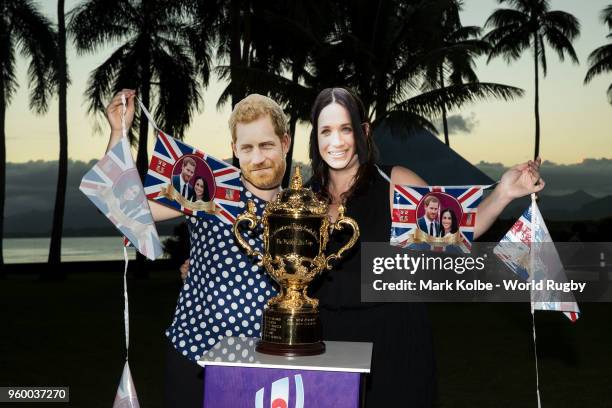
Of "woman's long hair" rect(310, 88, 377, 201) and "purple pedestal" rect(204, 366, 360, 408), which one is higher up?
"woman's long hair" rect(310, 88, 377, 201)

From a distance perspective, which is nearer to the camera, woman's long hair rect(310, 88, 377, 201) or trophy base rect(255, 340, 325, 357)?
trophy base rect(255, 340, 325, 357)

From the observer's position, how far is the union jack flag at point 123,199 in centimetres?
310

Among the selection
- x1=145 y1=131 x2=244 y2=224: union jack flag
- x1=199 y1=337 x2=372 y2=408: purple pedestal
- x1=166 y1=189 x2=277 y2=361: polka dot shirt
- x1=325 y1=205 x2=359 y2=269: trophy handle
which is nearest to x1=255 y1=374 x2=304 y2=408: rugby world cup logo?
x1=199 y1=337 x2=372 y2=408: purple pedestal

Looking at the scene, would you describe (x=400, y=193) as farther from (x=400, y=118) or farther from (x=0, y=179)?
(x=0, y=179)

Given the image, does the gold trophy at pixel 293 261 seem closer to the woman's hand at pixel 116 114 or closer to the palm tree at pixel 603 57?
the woman's hand at pixel 116 114

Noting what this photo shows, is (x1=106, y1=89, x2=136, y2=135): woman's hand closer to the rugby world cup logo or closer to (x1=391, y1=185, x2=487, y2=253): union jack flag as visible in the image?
(x1=391, y1=185, x2=487, y2=253): union jack flag

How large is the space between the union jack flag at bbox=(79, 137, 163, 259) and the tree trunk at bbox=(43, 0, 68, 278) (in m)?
19.3

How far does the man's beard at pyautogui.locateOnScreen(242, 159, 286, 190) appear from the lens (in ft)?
10.1

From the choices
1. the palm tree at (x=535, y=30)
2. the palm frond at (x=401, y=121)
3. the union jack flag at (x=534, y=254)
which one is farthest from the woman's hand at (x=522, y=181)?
the palm tree at (x=535, y=30)

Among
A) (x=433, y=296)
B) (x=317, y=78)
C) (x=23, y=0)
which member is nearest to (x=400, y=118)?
(x=317, y=78)

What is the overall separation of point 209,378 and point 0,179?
937 inches

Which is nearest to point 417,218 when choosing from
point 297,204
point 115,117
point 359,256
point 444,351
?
point 359,256

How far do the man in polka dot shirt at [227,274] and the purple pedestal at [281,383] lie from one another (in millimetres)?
535

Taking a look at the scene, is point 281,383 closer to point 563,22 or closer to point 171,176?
point 171,176
